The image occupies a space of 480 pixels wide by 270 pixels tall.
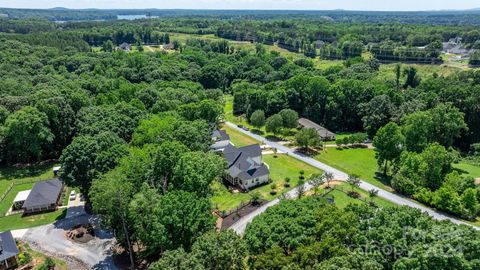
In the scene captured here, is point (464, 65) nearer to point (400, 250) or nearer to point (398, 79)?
point (398, 79)

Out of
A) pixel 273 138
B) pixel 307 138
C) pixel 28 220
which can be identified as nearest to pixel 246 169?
pixel 307 138

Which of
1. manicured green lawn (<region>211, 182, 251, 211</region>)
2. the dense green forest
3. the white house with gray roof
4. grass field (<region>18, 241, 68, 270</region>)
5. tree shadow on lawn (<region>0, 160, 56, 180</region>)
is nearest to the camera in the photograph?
the dense green forest

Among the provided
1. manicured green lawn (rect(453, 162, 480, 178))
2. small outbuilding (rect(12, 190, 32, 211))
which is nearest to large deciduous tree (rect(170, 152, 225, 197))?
small outbuilding (rect(12, 190, 32, 211))

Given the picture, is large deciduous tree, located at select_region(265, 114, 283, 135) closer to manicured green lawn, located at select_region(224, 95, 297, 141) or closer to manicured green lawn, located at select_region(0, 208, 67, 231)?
manicured green lawn, located at select_region(224, 95, 297, 141)

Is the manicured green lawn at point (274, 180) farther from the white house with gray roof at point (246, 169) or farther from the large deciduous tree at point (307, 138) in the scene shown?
the large deciduous tree at point (307, 138)

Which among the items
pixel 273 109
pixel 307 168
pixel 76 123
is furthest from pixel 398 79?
pixel 76 123

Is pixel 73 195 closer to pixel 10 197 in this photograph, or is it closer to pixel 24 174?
pixel 10 197
